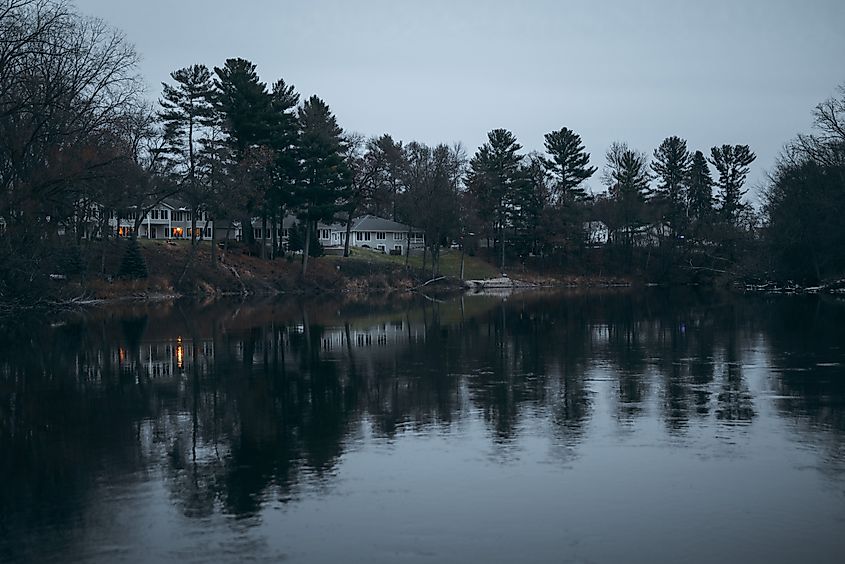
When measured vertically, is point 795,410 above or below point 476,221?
below

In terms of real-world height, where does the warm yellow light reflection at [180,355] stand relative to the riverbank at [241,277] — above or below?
below

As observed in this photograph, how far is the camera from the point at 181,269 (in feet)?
242

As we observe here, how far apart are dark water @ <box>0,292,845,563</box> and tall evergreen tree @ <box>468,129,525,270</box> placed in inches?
2822

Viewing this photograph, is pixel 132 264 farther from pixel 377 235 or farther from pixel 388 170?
pixel 377 235

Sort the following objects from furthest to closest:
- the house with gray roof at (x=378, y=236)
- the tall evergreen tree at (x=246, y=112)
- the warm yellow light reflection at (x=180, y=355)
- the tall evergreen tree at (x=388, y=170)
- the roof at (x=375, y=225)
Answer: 1. the roof at (x=375, y=225)
2. the house with gray roof at (x=378, y=236)
3. the tall evergreen tree at (x=388, y=170)
4. the tall evergreen tree at (x=246, y=112)
5. the warm yellow light reflection at (x=180, y=355)

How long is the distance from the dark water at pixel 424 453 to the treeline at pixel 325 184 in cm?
1550

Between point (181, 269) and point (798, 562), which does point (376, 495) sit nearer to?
point (798, 562)

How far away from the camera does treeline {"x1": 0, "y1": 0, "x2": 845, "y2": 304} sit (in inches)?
1683

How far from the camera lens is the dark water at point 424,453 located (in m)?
10.4

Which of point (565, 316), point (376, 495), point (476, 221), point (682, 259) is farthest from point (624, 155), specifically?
point (376, 495)

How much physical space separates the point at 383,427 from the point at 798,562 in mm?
8715

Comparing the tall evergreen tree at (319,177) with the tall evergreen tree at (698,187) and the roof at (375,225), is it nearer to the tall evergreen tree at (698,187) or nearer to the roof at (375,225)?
the roof at (375,225)

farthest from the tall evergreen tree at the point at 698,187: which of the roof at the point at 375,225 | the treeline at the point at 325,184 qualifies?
the roof at the point at 375,225

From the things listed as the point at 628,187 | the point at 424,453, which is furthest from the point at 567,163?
the point at 424,453
